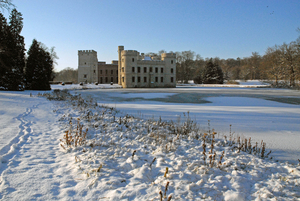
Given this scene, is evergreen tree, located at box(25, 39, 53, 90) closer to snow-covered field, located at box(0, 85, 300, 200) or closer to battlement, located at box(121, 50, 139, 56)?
snow-covered field, located at box(0, 85, 300, 200)

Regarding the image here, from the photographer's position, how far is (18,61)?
74.1 feet

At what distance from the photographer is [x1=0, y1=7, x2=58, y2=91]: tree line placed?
2091cm

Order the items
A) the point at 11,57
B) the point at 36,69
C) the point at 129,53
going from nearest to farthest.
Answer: the point at 11,57 < the point at 36,69 < the point at 129,53

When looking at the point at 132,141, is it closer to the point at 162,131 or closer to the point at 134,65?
the point at 162,131

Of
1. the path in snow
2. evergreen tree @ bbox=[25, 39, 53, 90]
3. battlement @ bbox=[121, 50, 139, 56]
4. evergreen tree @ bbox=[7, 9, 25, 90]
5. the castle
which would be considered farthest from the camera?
the castle

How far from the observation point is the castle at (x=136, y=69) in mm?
50094

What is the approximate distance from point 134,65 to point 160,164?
48.2 metres

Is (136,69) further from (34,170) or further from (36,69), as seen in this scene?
(34,170)

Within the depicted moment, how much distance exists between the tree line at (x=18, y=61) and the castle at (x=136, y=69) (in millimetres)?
23643

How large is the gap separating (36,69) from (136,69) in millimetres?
27399

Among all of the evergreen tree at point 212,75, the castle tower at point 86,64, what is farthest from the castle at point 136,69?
the evergreen tree at point 212,75

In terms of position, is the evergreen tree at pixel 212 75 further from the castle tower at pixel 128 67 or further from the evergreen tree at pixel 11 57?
the evergreen tree at pixel 11 57

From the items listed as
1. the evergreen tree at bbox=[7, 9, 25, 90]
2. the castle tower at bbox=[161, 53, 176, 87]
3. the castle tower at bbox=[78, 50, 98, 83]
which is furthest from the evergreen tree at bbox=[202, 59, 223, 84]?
the evergreen tree at bbox=[7, 9, 25, 90]

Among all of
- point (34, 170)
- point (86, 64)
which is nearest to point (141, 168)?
point (34, 170)
